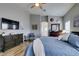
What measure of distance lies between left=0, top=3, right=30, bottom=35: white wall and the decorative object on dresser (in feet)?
0.86

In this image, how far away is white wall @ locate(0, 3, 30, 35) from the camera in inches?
131

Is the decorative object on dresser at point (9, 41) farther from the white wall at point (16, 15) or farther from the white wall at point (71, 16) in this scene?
the white wall at point (71, 16)

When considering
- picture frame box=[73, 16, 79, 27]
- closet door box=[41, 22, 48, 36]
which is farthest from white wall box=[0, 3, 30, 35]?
picture frame box=[73, 16, 79, 27]

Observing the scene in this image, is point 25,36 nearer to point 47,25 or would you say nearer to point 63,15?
point 47,25

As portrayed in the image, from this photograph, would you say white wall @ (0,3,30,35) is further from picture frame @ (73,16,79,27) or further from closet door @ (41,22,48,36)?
picture frame @ (73,16,79,27)

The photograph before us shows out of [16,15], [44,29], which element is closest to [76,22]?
[44,29]

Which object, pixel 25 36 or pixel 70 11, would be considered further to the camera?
pixel 25 36

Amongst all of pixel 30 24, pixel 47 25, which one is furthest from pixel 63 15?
pixel 30 24

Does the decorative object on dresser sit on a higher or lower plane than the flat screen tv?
lower

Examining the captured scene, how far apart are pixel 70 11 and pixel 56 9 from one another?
51cm

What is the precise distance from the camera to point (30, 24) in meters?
4.79

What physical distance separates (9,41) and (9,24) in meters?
0.61

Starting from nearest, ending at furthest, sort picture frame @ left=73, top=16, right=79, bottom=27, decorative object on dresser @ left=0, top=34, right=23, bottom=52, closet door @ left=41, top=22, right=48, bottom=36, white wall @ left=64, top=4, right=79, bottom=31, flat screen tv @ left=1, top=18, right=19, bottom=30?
decorative object on dresser @ left=0, top=34, right=23, bottom=52 < flat screen tv @ left=1, top=18, right=19, bottom=30 < picture frame @ left=73, top=16, right=79, bottom=27 < white wall @ left=64, top=4, right=79, bottom=31 < closet door @ left=41, top=22, right=48, bottom=36

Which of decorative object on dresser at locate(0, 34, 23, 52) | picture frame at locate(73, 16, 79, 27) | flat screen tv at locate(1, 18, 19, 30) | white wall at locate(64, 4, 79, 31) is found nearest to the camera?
decorative object on dresser at locate(0, 34, 23, 52)
